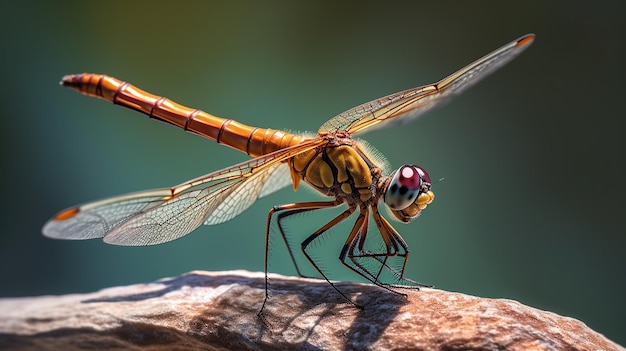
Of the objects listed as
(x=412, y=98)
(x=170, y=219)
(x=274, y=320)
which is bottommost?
(x=274, y=320)

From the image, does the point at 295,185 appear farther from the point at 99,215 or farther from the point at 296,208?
the point at 99,215

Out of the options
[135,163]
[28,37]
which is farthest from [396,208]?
[28,37]

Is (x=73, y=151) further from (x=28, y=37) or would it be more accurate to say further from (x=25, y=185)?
(x=28, y=37)

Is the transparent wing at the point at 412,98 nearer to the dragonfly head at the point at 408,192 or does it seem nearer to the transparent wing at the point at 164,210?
the transparent wing at the point at 164,210

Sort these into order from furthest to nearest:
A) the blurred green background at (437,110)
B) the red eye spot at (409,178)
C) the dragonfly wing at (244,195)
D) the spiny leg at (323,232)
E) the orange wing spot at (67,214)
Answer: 1. the blurred green background at (437,110)
2. the dragonfly wing at (244,195)
3. the spiny leg at (323,232)
4. the red eye spot at (409,178)
5. the orange wing spot at (67,214)

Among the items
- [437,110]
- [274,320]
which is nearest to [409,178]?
[274,320]

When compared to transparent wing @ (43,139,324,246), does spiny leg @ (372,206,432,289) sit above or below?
below

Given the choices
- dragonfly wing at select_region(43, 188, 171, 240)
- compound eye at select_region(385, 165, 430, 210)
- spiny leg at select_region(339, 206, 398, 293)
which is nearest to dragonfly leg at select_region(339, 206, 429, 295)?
spiny leg at select_region(339, 206, 398, 293)

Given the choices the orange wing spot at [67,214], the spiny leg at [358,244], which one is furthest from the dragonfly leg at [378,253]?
the orange wing spot at [67,214]

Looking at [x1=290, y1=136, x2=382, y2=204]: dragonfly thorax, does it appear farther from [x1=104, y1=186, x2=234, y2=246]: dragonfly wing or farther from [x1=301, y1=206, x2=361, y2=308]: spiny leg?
[x1=104, y1=186, x2=234, y2=246]: dragonfly wing
